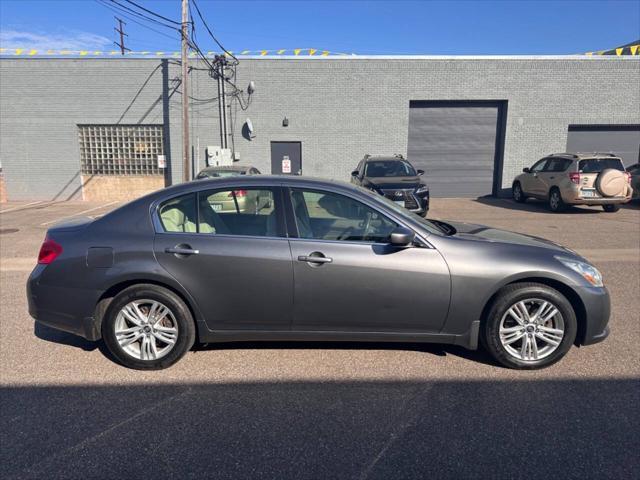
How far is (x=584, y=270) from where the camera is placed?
3.62 m

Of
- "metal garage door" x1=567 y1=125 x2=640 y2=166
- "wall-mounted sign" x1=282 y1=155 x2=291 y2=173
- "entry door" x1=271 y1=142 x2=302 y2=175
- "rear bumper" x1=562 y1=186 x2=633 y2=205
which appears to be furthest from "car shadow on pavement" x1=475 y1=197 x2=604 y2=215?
"wall-mounted sign" x1=282 y1=155 x2=291 y2=173

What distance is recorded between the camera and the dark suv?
10.3 m

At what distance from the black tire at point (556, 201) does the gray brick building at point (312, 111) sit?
4886mm

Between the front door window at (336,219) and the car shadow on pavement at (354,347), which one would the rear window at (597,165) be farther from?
the front door window at (336,219)

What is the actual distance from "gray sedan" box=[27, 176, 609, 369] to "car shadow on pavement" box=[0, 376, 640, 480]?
0.41 meters

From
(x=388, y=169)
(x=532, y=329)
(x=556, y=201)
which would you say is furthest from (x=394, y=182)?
(x=532, y=329)

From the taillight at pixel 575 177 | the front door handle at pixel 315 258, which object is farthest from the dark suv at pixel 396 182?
the front door handle at pixel 315 258

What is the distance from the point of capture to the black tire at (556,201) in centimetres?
1322

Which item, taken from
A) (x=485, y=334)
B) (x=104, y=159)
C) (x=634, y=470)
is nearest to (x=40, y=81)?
(x=104, y=159)

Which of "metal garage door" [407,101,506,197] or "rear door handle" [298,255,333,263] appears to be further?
"metal garage door" [407,101,506,197]

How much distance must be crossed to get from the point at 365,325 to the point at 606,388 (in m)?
1.83

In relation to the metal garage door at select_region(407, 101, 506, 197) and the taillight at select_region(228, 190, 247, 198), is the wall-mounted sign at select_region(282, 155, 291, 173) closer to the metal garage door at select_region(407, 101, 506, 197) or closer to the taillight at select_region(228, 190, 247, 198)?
the metal garage door at select_region(407, 101, 506, 197)

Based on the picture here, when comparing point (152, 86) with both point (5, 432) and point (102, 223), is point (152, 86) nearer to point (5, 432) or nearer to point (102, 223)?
point (102, 223)

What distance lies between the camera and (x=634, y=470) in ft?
7.91
